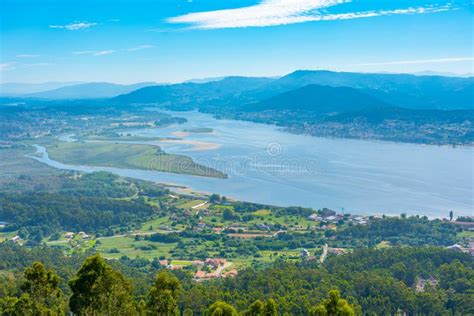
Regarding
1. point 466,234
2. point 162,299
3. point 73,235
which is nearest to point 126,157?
point 73,235

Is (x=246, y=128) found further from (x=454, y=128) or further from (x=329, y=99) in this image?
(x=454, y=128)

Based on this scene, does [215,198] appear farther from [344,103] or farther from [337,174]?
[344,103]

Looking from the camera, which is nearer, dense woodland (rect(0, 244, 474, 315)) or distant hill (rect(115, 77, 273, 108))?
dense woodland (rect(0, 244, 474, 315))

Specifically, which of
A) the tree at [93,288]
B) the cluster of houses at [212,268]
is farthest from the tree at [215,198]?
the tree at [93,288]

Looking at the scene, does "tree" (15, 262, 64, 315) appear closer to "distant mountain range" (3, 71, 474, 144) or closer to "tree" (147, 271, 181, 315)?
"tree" (147, 271, 181, 315)

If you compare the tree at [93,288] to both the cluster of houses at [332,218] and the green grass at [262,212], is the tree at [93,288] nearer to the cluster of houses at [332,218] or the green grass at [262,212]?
the cluster of houses at [332,218]

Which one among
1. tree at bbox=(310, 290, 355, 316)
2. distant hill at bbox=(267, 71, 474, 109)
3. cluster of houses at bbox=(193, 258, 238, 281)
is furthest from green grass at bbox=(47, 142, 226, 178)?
distant hill at bbox=(267, 71, 474, 109)

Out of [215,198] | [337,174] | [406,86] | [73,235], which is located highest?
[406,86]
